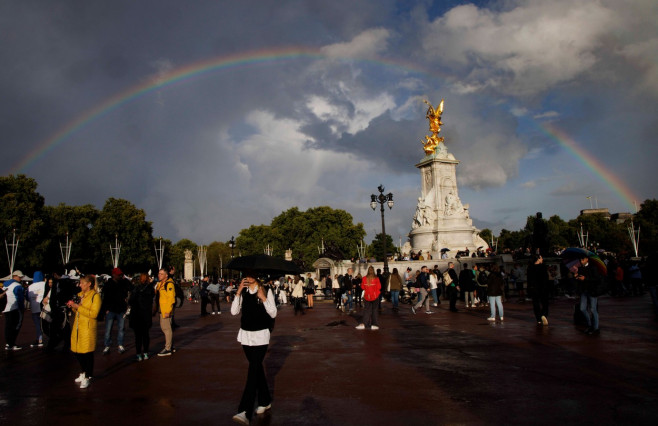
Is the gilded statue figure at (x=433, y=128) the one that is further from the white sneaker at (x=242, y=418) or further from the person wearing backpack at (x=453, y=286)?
the white sneaker at (x=242, y=418)

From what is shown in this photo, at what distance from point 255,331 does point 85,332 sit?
3191 mm

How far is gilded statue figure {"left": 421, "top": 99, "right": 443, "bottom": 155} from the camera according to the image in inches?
2136

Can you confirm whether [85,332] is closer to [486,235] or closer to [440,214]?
[440,214]

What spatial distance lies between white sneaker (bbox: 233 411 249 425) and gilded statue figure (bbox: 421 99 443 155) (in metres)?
49.3

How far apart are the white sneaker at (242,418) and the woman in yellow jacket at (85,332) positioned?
3.05 m

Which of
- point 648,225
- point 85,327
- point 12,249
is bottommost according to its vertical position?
point 85,327

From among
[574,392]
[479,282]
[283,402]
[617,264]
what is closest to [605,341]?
[574,392]

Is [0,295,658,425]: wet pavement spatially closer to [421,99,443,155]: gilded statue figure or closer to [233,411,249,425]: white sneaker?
[233,411,249,425]: white sneaker

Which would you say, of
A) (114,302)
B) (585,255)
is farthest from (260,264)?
(585,255)

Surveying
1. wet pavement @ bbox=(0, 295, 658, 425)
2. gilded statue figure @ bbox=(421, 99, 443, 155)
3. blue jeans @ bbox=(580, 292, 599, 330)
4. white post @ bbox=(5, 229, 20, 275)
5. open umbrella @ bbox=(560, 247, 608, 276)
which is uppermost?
gilded statue figure @ bbox=(421, 99, 443, 155)

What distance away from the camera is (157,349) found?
37.8ft

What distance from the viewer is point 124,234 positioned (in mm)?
64688

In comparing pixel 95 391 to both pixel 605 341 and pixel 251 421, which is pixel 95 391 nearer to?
pixel 251 421

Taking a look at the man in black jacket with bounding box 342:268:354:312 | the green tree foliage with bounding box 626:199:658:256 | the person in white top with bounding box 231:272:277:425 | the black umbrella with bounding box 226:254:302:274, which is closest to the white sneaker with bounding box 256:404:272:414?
the person in white top with bounding box 231:272:277:425
